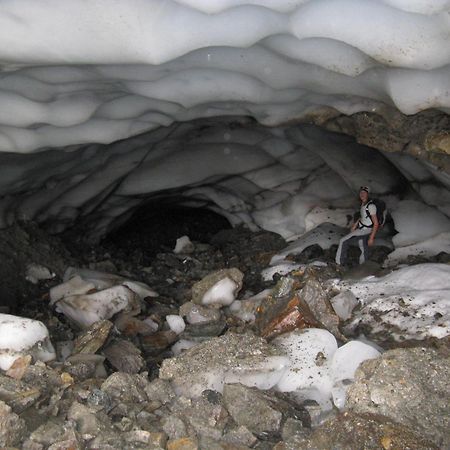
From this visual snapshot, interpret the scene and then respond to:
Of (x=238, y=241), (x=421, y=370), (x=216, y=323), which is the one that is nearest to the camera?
(x=421, y=370)

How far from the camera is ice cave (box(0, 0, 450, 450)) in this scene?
3.00 m

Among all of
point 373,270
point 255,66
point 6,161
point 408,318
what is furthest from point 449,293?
point 6,161

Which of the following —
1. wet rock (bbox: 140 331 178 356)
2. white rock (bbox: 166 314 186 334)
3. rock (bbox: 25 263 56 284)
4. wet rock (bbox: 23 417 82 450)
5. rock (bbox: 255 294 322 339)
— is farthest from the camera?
rock (bbox: 25 263 56 284)

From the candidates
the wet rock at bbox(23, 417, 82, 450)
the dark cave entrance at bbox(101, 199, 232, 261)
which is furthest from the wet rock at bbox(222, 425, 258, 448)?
the dark cave entrance at bbox(101, 199, 232, 261)

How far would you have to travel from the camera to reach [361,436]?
8.69 ft

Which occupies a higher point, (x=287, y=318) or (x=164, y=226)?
(x=287, y=318)

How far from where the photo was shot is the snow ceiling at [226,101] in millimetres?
3258

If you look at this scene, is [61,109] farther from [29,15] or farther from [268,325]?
[268,325]

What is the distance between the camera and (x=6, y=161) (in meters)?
4.99

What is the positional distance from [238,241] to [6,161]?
2965 mm

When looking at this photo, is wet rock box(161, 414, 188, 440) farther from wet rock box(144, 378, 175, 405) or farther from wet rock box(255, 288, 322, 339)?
wet rock box(255, 288, 322, 339)

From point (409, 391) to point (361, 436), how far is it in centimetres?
42

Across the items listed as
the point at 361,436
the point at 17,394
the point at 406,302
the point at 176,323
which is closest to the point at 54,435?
the point at 17,394

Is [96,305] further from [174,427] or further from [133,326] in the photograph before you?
[174,427]
